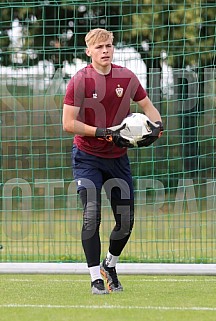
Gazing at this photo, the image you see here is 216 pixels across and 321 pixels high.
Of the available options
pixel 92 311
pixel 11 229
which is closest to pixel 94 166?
pixel 92 311

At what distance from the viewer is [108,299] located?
A: 7.02m

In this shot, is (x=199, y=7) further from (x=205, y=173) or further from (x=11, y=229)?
(x=11, y=229)

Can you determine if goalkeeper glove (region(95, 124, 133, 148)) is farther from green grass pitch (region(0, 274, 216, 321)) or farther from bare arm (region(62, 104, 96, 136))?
green grass pitch (region(0, 274, 216, 321))

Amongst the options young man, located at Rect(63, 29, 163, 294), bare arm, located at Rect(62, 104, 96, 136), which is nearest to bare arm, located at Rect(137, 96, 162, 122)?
young man, located at Rect(63, 29, 163, 294)

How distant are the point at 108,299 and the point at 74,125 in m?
1.27

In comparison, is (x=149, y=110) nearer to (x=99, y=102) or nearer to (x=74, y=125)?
(x=99, y=102)

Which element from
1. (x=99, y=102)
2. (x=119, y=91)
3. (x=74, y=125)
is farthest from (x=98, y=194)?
(x=119, y=91)

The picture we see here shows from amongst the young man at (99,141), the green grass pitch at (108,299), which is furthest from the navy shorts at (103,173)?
the green grass pitch at (108,299)

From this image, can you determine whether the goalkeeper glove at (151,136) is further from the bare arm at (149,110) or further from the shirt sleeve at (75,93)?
the shirt sleeve at (75,93)

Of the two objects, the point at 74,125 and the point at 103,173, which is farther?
the point at 103,173

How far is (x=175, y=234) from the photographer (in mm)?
11180

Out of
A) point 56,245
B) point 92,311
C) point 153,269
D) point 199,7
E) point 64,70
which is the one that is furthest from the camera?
point 56,245

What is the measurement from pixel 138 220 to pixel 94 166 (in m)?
3.69

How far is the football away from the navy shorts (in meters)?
0.31
